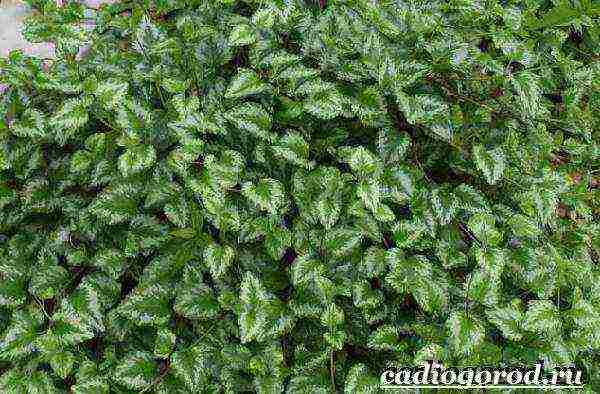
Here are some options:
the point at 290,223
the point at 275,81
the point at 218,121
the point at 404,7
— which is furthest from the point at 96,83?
the point at 404,7

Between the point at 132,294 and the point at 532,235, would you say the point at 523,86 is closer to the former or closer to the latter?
the point at 532,235

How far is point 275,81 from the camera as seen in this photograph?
9.01ft

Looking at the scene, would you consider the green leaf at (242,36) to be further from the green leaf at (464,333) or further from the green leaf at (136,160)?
the green leaf at (464,333)

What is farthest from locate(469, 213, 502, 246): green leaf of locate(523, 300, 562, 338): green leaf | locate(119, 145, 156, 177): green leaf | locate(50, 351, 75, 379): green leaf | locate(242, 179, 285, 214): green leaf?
locate(50, 351, 75, 379): green leaf

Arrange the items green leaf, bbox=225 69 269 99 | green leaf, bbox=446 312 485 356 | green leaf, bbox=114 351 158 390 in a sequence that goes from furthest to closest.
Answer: green leaf, bbox=225 69 269 99
green leaf, bbox=114 351 158 390
green leaf, bbox=446 312 485 356

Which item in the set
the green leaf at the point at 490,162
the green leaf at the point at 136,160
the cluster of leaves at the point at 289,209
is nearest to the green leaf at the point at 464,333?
the cluster of leaves at the point at 289,209

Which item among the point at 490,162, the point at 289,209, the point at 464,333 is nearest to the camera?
the point at 464,333

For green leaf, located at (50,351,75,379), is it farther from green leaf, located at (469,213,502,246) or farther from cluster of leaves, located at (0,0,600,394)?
green leaf, located at (469,213,502,246)

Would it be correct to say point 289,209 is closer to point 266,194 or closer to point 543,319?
point 266,194

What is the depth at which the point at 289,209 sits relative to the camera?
271cm

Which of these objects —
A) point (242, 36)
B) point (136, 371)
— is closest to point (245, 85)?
point (242, 36)

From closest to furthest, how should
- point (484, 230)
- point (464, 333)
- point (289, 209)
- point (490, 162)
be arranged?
point (464, 333) → point (484, 230) → point (490, 162) → point (289, 209)

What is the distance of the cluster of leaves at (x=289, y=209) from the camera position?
248 cm

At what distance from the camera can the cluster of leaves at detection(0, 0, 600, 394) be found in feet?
8.14
